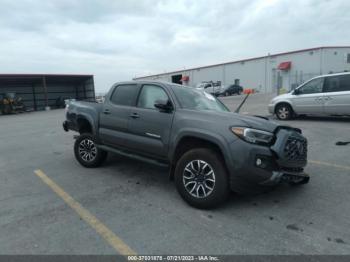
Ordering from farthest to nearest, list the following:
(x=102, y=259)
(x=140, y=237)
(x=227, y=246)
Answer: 1. (x=140, y=237)
2. (x=227, y=246)
3. (x=102, y=259)

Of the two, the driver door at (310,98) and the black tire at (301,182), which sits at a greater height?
the driver door at (310,98)

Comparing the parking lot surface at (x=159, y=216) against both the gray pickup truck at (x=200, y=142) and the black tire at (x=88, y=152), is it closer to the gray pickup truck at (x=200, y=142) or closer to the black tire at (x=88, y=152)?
the black tire at (x=88, y=152)

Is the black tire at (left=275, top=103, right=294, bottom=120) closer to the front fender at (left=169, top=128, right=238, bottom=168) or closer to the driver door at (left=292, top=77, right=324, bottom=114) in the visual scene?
the driver door at (left=292, top=77, right=324, bottom=114)

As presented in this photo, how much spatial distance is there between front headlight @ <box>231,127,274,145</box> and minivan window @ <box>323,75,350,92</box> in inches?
328

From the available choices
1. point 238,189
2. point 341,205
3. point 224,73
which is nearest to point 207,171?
point 238,189

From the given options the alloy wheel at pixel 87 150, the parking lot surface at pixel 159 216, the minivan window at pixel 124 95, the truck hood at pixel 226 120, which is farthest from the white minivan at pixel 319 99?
the alloy wheel at pixel 87 150

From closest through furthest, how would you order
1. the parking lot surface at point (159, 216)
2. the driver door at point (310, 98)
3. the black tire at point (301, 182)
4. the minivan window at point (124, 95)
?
1. the parking lot surface at point (159, 216)
2. the black tire at point (301, 182)
3. the minivan window at point (124, 95)
4. the driver door at point (310, 98)

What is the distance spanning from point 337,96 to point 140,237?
9811 mm

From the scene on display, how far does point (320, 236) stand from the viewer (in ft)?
10.9

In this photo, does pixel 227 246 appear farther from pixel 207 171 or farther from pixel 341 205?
pixel 341 205

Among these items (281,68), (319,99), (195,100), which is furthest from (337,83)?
(281,68)

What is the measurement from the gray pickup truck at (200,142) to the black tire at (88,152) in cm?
50

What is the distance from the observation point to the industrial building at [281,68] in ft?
122

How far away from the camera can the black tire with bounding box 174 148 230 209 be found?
3875 millimetres
